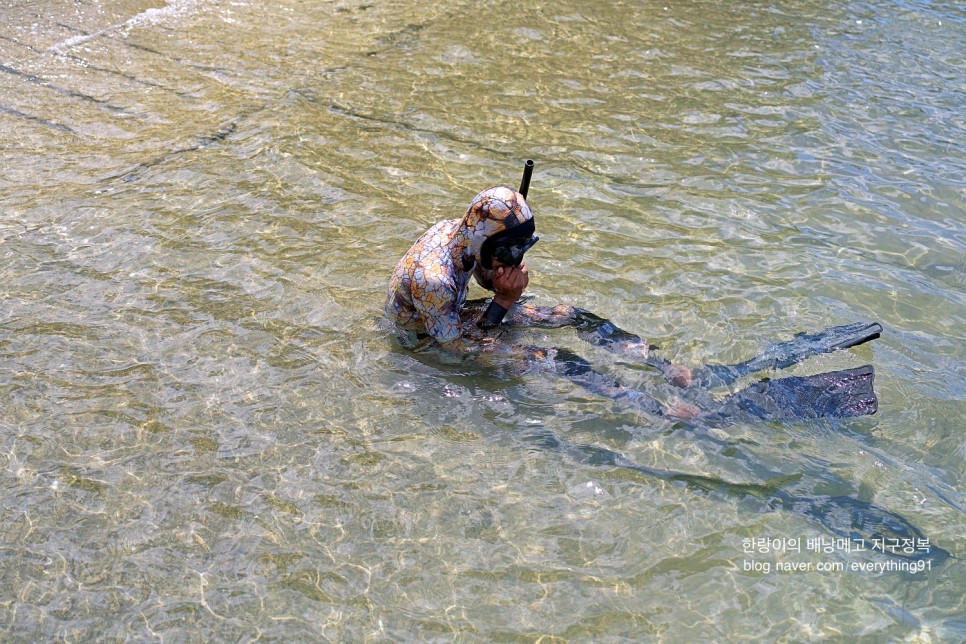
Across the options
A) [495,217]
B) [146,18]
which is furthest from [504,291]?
[146,18]

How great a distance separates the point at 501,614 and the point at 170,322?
3239 mm

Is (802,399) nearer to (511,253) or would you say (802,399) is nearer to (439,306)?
(511,253)

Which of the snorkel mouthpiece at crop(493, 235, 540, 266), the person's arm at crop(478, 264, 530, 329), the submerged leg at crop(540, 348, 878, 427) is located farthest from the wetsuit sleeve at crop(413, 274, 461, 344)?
the submerged leg at crop(540, 348, 878, 427)

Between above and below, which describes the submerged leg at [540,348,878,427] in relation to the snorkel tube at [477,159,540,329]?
below

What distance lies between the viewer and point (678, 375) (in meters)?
5.18

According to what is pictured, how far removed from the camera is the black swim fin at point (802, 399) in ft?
15.5

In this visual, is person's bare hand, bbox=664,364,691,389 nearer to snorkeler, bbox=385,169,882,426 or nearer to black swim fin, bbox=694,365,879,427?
snorkeler, bbox=385,169,882,426

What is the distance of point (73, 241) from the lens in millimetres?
6402

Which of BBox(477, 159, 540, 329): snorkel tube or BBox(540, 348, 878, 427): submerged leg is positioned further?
BBox(477, 159, 540, 329): snorkel tube

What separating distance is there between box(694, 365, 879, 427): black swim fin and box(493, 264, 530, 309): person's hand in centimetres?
137

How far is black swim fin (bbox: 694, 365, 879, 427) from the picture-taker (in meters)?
4.71

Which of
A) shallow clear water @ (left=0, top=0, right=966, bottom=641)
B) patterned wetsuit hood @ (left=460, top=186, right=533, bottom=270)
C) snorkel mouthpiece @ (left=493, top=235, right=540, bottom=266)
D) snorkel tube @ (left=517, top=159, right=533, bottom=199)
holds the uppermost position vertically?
snorkel tube @ (left=517, top=159, right=533, bottom=199)

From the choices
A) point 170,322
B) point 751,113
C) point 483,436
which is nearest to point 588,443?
point 483,436

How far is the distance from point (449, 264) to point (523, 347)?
752mm
